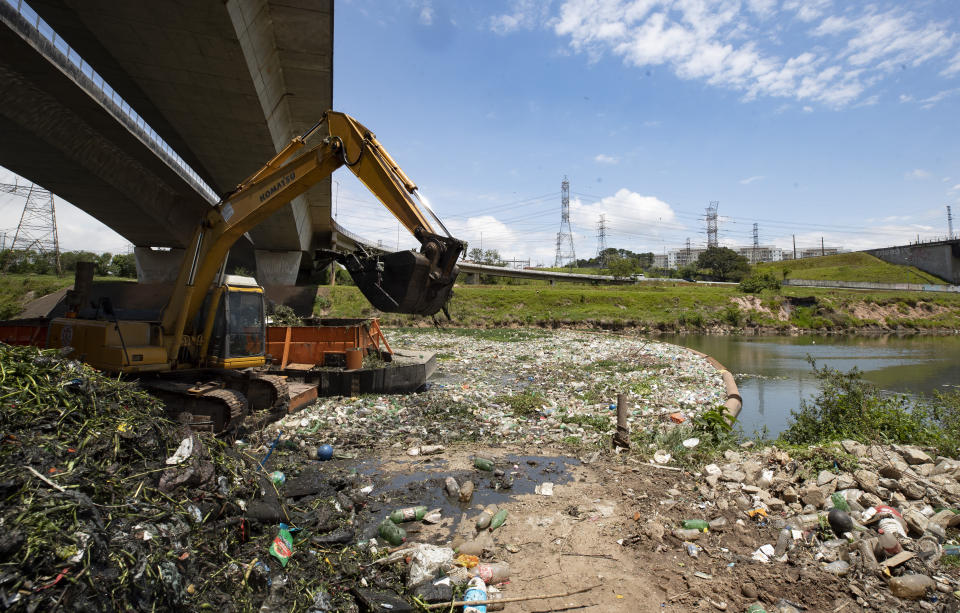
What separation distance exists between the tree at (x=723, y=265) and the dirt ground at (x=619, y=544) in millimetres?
63921

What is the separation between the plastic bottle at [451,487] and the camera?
552 centimetres

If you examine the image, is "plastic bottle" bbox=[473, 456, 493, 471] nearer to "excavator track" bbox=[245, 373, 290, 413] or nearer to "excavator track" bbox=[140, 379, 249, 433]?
"excavator track" bbox=[140, 379, 249, 433]

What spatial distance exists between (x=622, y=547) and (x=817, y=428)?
4968 millimetres

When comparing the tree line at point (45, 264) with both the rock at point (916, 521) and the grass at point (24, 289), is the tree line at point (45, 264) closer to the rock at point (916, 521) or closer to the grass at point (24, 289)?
the grass at point (24, 289)

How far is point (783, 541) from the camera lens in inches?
165

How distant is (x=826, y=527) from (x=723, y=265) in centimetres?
6715

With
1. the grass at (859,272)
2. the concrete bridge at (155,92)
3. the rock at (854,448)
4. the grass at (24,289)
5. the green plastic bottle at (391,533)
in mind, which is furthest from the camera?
the grass at (859,272)

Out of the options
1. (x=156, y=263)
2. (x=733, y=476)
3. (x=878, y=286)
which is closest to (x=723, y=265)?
(x=878, y=286)

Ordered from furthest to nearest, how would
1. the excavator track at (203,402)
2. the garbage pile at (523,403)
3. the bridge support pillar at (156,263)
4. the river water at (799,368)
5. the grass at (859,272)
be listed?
1. the grass at (859,272)
2. the bridge support pillar at (156,263)
3. the river water at (799,368)
4. the garbage pile at (523,403)
5. the excavator track at (203,402)

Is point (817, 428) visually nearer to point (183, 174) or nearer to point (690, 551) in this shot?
point (690, 551)

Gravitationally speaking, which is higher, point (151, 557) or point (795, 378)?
point (151, 557)

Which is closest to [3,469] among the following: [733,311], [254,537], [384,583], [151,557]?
[151,557]

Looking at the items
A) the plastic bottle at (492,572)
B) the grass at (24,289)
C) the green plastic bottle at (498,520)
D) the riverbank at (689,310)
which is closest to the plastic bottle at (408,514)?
the green plastic bottle at (498,520)

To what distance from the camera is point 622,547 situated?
14.3ft
